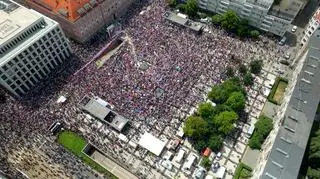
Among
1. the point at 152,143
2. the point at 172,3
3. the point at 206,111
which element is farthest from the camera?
the point at 172,3

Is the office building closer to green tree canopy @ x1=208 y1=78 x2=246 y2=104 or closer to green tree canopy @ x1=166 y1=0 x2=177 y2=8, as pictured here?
green tree canopy @ x1=208 y1=78 x2=246 y2=104

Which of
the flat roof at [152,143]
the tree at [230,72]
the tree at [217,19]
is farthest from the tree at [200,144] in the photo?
the tree at [217,19]

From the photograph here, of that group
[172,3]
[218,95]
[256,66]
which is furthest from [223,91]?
[172,3]

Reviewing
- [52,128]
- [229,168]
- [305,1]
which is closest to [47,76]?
[52,128]

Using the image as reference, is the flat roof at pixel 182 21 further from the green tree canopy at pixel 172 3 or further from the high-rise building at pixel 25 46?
the high-rise building at pixel 25 46

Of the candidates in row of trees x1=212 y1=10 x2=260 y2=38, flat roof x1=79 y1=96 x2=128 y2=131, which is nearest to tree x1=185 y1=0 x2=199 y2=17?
row of trees x1=212 y1=10 x2=260 y2=38

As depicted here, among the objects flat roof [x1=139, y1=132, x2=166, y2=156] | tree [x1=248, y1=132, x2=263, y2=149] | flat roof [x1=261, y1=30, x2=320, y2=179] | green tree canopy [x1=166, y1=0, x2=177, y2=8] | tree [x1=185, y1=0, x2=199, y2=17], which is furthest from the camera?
green tree canopy [x1=166, y1=0, x2=177, y2=8]

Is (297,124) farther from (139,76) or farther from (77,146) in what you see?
(77,146)
